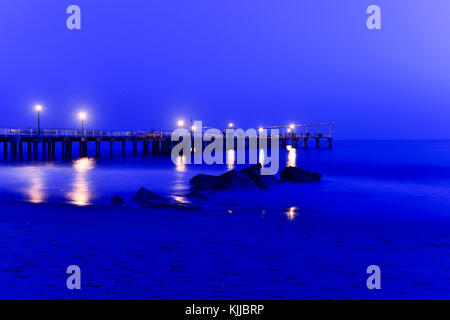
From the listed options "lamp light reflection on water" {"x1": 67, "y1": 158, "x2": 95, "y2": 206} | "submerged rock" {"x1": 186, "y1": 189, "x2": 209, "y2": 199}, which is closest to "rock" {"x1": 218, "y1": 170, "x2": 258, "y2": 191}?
"submerged rock" {"x1": 186, "y1": 189, "x2": 209, "y2": 199}

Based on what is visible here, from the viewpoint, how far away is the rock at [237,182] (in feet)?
54.1

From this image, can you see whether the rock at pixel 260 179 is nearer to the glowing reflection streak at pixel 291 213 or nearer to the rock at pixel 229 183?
the rock at pixel 229 183

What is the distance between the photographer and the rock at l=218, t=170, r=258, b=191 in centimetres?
1648

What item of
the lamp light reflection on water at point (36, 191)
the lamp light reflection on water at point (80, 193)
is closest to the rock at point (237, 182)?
the lamp light reflection on water at point (80, 193)

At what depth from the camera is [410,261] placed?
→ 7.14m

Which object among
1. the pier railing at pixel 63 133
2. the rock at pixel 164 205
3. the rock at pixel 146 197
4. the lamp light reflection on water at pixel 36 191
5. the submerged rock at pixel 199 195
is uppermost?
the pier railing at pixel 63 133

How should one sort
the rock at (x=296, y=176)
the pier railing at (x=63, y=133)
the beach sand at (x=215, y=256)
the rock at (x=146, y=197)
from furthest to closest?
the pier railing at (x=63, y=133), the rock at (x=296, y=176), the rock at (x=146, y=197), the beach sand at (x=215, y=256)

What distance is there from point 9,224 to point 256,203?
722cm

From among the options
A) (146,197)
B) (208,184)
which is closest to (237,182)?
(208,184)

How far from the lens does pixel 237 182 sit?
16703mm

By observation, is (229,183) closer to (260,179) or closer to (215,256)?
(260,179)

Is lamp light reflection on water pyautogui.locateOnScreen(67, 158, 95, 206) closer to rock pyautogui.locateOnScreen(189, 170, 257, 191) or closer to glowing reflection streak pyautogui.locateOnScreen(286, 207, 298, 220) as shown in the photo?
rock pyautogui.locateOnScreen(189, 170, 257, 191)
